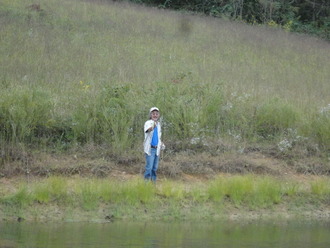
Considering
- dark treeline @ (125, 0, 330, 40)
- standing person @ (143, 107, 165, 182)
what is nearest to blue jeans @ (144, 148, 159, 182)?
standing person @ (143, 107, 165, 182)

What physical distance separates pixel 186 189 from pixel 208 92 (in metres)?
4.08

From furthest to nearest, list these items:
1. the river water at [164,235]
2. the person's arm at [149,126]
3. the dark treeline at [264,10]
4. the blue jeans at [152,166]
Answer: the dark treeline at [264,10] < the blue jeans at [152,166] < the person's arm at [149,126] < the river water at [164,235]

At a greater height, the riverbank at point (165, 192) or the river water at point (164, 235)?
the river water at point (164, 235)

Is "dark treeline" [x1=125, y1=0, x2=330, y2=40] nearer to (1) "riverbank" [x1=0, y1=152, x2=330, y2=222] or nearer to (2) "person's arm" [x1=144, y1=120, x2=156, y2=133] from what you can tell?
(1) "riverbank" [x1=0, y1=152, x2=330, y2=222]

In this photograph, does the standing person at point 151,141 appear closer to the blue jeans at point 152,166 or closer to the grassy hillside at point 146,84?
the blue jeans at point 152,166

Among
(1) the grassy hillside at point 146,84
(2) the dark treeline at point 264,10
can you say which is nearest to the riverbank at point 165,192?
(1) the grassy hillside at point 146,84

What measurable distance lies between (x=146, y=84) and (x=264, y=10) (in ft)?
77.1

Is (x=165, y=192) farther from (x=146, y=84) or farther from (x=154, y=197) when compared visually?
(x=146, y=84)

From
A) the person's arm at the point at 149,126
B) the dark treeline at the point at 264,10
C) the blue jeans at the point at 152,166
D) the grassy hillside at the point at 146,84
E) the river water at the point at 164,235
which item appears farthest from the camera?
the dark treeline at the point at 264,10

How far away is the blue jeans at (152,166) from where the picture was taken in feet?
43.7

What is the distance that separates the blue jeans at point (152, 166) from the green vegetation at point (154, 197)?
296 millimetres

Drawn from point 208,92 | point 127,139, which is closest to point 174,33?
point 208,92

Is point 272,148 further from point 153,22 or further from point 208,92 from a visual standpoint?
point 153,22

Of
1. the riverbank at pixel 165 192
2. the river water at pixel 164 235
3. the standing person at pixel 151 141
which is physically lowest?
the riverbank at pixel 165 192
